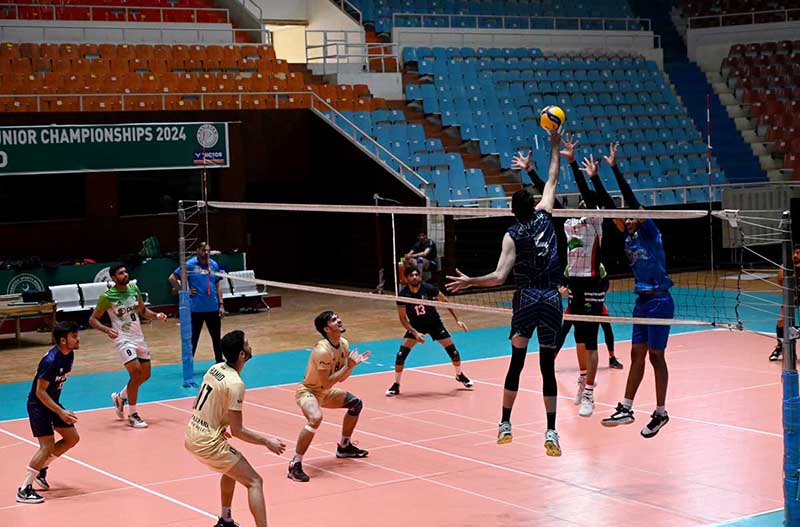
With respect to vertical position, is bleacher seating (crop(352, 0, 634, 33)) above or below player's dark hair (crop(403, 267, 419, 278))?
above

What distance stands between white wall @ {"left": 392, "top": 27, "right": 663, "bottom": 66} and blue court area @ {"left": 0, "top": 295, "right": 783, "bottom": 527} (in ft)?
44.4

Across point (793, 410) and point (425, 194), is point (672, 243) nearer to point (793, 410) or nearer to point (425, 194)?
point (425, 194)

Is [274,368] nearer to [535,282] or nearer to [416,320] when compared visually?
[416,320]

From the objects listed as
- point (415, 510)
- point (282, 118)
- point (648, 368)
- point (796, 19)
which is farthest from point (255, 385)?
point (796, 19)

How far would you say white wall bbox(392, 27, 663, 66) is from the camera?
32375 millimetres

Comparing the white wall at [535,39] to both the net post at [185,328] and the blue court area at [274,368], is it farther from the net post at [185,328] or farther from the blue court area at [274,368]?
the net post at [185,328]

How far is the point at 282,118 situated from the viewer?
2667 centimetres

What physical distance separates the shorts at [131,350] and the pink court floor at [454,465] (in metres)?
0.87

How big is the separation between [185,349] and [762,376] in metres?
8.13

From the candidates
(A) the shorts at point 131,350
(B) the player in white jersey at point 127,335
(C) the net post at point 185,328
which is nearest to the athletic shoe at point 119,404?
(B) the player in white jersey at point 127,335

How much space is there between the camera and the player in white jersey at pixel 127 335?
13.9m

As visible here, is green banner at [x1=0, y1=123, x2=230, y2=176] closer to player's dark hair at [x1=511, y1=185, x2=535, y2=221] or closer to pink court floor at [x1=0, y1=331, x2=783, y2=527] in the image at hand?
pink court floor at [x1=0, y1=331, x2=783, y2=527]

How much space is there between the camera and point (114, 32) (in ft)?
91.9

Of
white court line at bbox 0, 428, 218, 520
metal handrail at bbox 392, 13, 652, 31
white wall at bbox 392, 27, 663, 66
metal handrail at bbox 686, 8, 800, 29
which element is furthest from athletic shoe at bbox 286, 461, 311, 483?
metal handrail at bbox 686, 8, 800, 29
